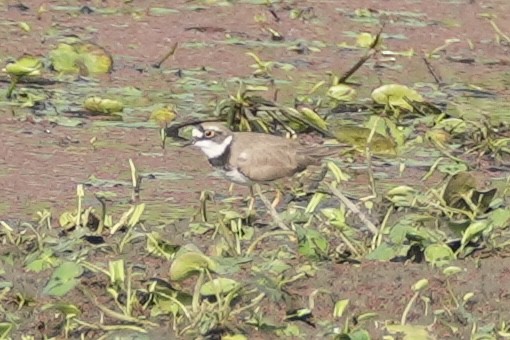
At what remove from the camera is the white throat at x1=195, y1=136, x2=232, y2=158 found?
788cm

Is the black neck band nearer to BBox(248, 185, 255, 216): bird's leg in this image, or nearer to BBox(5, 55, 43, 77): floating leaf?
BBox(248, 185, 255, 216): bird's leg

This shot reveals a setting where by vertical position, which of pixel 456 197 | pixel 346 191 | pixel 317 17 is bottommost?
pixel 317 17

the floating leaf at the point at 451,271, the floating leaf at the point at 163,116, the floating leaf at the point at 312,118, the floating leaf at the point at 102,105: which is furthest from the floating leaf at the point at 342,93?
the floating leaf at the point at 451,271

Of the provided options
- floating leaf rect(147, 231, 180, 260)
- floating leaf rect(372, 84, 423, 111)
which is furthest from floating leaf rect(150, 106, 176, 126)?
→ floating leaf rect(147, 231, 180, 260)

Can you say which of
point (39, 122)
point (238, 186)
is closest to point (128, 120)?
point (39, 122)

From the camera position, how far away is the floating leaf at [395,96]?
31.1 feet

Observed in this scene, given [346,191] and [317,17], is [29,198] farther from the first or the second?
[317,17]

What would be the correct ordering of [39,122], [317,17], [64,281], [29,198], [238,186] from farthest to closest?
[317,17] → [39,122] → [238,186] → [29,198] → [64,281]

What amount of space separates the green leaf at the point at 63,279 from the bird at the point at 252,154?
182cm

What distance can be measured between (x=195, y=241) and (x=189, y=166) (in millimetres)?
1634

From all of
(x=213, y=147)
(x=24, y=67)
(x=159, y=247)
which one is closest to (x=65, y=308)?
(x=159, y=247)

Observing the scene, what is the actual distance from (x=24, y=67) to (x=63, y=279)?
3.79m

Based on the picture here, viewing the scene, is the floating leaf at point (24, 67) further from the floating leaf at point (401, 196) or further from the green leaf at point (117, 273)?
the green leaf at point (117, 273)

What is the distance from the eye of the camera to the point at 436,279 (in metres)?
6.29
